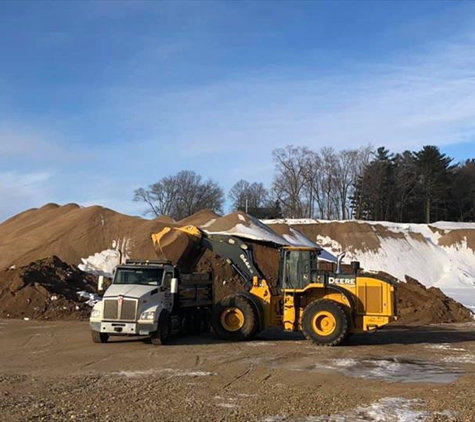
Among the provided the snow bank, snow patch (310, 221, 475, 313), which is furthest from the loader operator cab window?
the snow bank

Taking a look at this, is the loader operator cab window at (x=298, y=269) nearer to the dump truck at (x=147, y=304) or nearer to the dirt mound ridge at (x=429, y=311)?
the dump truck at (x=147, y=304)

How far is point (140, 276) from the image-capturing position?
17.4 meters

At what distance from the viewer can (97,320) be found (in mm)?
16438

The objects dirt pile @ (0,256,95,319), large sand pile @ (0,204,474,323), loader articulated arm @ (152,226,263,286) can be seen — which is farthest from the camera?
large sand pile @ (0,204,474,323)

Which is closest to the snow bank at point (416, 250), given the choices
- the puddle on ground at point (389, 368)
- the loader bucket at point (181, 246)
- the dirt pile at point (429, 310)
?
the dirt pile at point (429, 310)

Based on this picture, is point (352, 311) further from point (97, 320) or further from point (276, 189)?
point (276, 189)

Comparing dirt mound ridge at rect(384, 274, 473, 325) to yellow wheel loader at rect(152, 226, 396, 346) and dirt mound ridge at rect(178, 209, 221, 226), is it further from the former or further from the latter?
dirt mound ridge at rect(178, 209, 221, 226)

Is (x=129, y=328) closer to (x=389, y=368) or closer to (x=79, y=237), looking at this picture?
(x=389, y=368)

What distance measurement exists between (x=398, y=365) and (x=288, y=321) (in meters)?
4.69

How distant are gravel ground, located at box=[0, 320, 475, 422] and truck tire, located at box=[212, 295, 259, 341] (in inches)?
18.4

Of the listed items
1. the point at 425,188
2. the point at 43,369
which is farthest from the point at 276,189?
the point at 43,369

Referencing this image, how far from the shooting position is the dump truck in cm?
1620

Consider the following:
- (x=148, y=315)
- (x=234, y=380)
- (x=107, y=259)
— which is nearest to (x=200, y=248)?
(x=148, y=315)

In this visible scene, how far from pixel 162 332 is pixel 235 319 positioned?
261 cm
